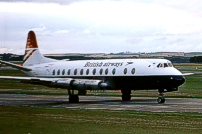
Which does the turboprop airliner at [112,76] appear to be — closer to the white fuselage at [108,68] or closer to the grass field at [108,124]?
the white fuselage at [108,68]

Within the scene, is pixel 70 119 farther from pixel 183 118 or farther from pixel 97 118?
pixel 183 118

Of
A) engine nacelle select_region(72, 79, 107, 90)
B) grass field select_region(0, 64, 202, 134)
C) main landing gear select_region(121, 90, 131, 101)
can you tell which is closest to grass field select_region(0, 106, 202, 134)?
grass field select_region(0, 64, 202, 134)

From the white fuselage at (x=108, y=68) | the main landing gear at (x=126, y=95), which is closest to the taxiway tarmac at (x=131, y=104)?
the main landing gear at (x=126, y=95)

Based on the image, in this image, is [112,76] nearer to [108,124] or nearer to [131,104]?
[131,104]

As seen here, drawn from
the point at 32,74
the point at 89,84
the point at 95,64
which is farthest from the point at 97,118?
the point at 32,74

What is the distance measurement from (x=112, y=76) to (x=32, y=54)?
39.3ft

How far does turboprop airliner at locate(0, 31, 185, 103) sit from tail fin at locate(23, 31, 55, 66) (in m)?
1.98

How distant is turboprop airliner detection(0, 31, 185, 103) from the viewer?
110 feet

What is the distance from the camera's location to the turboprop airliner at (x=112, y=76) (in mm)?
33625

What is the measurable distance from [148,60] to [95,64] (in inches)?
223

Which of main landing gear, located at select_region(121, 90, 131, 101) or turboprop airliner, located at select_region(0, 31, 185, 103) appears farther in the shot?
main landing gear, located at select_region(121, 90, 131, 101)

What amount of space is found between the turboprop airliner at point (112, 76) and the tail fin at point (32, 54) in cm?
198

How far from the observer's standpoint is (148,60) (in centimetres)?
3553

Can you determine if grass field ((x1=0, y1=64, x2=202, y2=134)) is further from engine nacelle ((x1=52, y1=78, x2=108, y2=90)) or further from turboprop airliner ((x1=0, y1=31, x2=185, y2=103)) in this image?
engine nacelle ((x1=52, y1=78, x2=108, y2=90))
